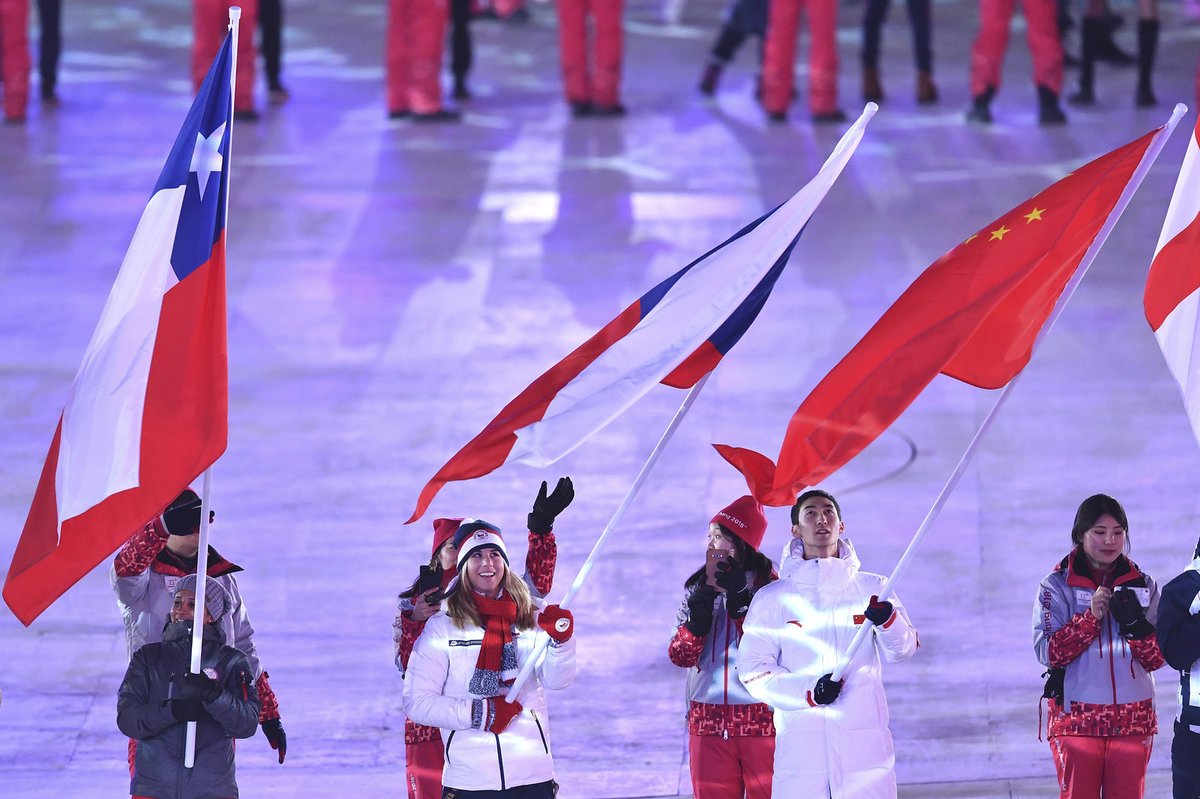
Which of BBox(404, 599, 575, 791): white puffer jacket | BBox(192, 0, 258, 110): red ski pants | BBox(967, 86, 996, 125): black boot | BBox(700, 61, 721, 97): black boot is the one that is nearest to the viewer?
BBox(404, 599, 575, 791): white puffer jacket

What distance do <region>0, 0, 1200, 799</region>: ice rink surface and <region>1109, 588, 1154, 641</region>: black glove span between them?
1514mm

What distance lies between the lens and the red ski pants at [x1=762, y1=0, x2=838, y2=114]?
50.4ft

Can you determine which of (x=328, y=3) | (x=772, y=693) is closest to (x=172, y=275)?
(x=772, y=693)

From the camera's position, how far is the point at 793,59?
15828 mm

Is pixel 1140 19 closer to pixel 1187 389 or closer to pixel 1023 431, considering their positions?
pixel 1023 431

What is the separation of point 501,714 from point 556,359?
5831 millimetres

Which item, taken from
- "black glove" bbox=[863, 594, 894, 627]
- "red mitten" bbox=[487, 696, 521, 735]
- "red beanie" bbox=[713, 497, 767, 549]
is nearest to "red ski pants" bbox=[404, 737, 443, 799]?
"red mitten" bbox=[487, 696, 521, 735]

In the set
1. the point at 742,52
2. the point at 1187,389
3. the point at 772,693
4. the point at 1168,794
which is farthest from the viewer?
the point at 742,52

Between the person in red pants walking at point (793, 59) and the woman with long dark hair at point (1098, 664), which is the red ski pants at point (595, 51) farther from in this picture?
the woman with long dark hair at point (1098, 664)

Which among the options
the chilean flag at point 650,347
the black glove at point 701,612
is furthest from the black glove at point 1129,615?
the chilean flag at point 650,347

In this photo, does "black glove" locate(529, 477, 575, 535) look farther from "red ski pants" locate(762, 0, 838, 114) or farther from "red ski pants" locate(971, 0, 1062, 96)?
"red ski pants" locate(971, 0, 1062, 96)

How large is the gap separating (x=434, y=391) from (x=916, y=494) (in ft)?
9.87

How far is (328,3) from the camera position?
2050 centimetres

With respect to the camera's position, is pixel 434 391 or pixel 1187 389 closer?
pixel 1187 389
